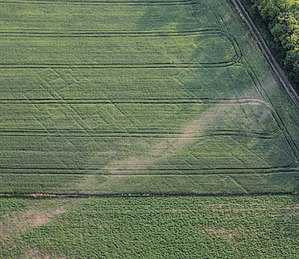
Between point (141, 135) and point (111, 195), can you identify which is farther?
point (141, 135)

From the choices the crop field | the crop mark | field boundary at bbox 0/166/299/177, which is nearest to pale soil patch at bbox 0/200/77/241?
the crop field

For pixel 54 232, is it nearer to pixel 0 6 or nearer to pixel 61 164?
pixel 61 164

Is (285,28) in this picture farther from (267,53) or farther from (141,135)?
(141,135)

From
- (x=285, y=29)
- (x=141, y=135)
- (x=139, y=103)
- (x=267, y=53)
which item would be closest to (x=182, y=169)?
(x=141, y=135)

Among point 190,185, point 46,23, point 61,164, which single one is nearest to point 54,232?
point 61,164

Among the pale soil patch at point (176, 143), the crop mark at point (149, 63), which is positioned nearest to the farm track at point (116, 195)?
the pale soil patch at point (176, 143)

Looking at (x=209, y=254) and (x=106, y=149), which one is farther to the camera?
(x=106, y=149)

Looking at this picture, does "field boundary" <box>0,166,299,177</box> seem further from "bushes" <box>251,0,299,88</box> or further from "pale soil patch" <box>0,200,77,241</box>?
"bushes" <box>251,0,299,88</box>
